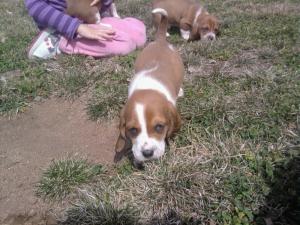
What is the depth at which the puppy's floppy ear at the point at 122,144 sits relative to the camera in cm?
344

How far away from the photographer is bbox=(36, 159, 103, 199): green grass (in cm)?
335

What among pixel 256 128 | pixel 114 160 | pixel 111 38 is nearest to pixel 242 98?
pixel 256 128

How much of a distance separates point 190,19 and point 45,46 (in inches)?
117

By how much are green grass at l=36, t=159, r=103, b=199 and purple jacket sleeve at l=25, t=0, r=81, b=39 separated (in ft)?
8.62

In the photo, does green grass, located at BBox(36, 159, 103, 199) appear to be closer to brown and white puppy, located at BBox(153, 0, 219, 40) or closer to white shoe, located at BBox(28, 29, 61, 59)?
white shoe, located at BBox(28, 29, 61, 59)

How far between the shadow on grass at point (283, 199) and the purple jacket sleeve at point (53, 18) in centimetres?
375

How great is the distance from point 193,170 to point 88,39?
130 inches

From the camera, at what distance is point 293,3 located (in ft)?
24.8

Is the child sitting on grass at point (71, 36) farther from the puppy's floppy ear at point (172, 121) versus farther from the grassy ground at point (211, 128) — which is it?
the puppy's floppy ear at point (172, 121)

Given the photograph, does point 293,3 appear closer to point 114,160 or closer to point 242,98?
point 242,98

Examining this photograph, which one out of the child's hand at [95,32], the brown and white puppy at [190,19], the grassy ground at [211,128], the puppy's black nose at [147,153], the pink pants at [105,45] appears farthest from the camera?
the brown and white puppy at [190,19]

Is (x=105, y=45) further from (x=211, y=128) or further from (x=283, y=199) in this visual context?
(x=283, y=199)

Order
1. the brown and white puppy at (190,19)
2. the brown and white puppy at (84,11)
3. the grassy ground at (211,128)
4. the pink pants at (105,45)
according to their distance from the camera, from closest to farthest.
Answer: the grassy ground at (211,128) → the pink pants at (105,45) → the brown and white puppy at (84,11) → the brown and white puppy at (190,19)

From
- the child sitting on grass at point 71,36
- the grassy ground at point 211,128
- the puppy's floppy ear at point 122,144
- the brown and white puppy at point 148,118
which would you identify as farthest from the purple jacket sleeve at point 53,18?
the puppy's floppy ear at point 122,144
